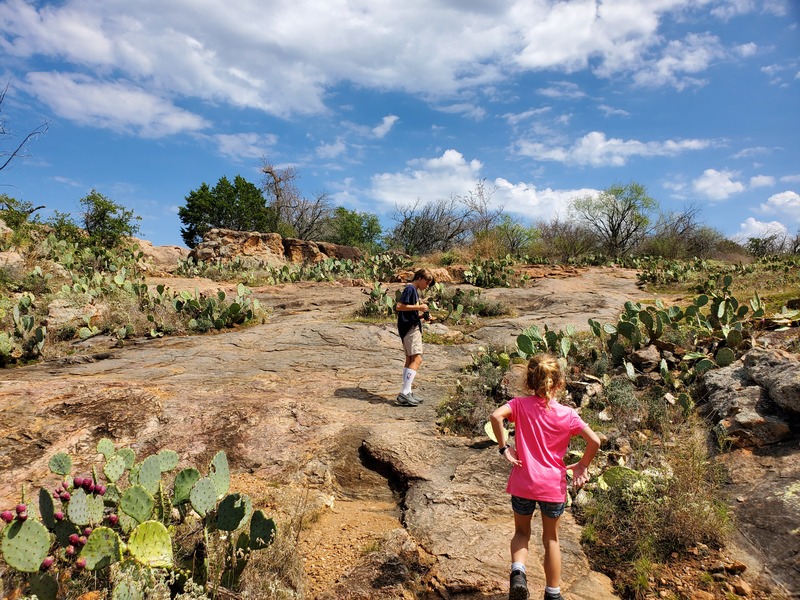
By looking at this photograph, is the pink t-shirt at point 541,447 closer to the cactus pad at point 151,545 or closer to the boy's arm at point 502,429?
the boy's arm at point 502,429

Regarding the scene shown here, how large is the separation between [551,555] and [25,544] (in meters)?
2.63

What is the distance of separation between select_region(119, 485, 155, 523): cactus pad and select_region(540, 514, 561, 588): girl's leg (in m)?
2.19

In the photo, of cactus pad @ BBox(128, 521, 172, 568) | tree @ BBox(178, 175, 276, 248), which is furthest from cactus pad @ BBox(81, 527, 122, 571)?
tree @ BBox(178, 175, 276, 248)

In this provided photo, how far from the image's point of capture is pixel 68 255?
13.1m

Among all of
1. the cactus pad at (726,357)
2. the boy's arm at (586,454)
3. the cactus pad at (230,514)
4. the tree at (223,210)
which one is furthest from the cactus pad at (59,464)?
the tree at (223,210)

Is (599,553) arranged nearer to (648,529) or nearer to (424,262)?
(648,529)

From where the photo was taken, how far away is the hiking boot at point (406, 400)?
18.3ft

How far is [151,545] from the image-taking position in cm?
249

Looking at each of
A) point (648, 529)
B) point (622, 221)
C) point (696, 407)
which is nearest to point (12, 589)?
point (648, 529)

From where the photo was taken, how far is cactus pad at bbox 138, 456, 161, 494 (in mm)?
2900

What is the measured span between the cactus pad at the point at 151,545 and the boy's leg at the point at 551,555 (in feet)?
6.51

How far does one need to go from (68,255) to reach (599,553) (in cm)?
1449

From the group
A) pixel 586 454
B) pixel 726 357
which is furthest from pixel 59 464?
pixel 726 357

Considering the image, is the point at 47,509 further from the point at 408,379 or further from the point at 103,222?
the point at 103,222
